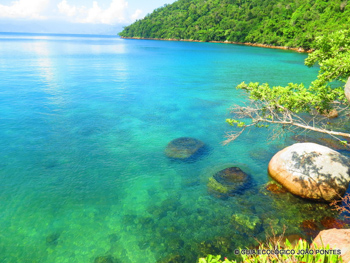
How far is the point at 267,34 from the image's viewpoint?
122m

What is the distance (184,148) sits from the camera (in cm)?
1841

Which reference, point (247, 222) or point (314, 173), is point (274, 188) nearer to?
point (314, 173)

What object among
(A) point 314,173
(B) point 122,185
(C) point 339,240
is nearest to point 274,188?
(A) point 314,173

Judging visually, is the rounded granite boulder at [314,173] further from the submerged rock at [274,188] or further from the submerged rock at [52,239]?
the submerged rock at [52,239]

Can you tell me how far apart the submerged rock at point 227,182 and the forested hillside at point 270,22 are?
80.5m

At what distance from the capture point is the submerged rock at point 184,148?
17.6 meters

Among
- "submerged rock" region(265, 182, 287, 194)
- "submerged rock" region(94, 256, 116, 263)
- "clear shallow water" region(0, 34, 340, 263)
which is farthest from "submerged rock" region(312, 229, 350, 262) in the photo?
"submerged rock" region(94, 256, 116, 263)

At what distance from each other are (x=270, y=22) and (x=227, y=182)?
442ft

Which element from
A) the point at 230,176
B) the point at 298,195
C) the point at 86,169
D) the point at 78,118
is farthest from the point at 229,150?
the point at 78,118

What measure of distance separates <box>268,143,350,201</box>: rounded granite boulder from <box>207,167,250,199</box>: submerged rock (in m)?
2.22

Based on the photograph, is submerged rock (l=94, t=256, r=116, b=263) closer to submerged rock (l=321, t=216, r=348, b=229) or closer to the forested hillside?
submerged rock (l=321, t=216, r=348, b=229)

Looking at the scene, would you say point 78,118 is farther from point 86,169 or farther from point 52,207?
point 52,207

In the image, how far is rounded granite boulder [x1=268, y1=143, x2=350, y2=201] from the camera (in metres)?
12.2

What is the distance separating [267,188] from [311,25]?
114 m
